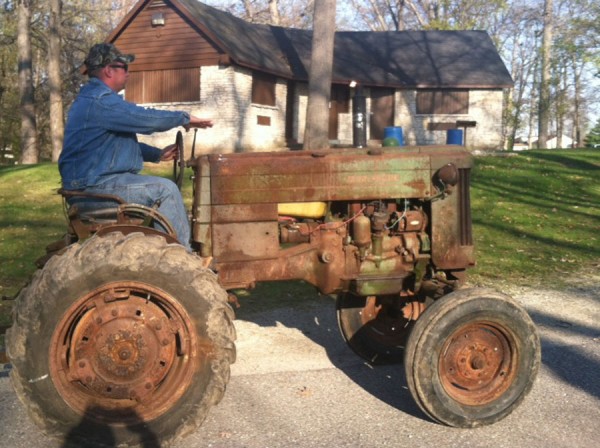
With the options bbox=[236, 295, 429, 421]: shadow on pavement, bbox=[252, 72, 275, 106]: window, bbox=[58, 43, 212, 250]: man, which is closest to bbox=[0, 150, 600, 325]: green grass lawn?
bbox=[236, 295, 429, 421]: shadow on pavement

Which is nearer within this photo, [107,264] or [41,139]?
[107,264]

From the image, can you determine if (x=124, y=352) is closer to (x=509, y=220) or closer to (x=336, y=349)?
(x=336, y=349)

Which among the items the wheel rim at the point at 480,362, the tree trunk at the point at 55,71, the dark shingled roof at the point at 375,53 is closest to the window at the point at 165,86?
the dark shingled roof at the point at 375,53

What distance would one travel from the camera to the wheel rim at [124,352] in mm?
3443

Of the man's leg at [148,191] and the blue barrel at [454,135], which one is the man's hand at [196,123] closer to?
the man's leg at [148,191]

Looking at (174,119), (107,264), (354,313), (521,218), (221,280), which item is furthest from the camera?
(521,218)

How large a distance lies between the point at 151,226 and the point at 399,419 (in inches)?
78.1

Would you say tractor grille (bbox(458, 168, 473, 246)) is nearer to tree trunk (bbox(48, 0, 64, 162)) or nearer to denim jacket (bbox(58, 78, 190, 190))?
denim jacket (bbox(58, 78, 190, 190))

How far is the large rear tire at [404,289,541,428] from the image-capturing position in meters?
3.84

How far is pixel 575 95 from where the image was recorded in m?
61.5

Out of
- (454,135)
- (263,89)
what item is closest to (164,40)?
(263,89)

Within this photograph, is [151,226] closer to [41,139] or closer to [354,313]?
[354,313]

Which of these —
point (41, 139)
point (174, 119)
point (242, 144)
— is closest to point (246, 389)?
point (174, 119)

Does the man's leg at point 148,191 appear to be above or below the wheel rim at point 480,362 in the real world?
above
